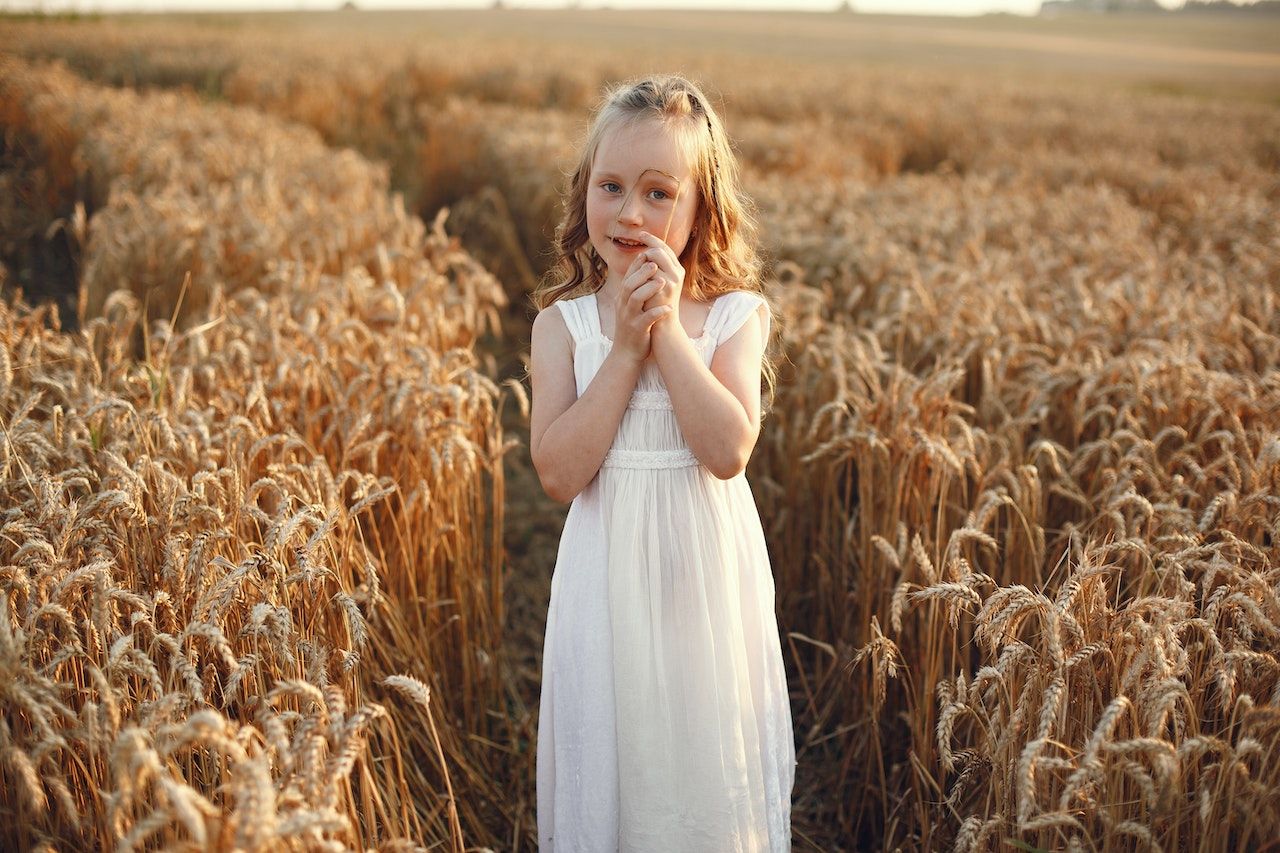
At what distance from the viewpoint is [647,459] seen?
1.69 metres

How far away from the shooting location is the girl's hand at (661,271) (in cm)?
152

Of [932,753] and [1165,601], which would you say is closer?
[1165,601]

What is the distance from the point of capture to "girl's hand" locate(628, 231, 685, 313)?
1.52 m

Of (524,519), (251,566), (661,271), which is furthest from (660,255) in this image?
(524,519)

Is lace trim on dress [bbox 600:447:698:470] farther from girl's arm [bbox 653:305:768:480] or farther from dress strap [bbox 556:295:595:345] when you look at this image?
dress strap [bbox 556:295:595:345]

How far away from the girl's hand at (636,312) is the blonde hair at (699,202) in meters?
0.28

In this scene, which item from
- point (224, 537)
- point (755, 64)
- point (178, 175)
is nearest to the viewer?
point (224, 537)

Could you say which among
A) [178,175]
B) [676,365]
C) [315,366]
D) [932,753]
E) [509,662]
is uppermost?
[178,175]

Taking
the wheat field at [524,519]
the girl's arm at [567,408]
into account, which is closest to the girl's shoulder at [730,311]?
the girl's arm at [567,408]

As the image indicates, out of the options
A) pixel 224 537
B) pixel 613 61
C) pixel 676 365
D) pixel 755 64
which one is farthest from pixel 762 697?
pixel 755 64

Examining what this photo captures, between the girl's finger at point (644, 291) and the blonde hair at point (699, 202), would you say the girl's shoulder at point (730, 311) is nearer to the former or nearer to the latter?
the blonde hair at point (699, 202)

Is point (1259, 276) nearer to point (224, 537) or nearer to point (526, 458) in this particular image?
point (526, 458)

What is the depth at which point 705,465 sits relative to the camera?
164 cm

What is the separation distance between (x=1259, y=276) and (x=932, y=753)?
3.27 metres
